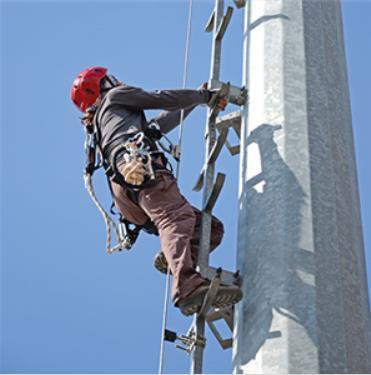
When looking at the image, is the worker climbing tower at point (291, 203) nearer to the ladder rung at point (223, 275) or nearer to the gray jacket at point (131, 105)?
the ladder rung at point (223, 275)

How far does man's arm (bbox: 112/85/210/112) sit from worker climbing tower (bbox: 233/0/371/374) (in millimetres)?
414

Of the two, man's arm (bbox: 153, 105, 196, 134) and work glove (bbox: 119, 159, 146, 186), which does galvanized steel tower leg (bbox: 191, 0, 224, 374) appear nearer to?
work glove (bbox: 119, 159, 146, 186)

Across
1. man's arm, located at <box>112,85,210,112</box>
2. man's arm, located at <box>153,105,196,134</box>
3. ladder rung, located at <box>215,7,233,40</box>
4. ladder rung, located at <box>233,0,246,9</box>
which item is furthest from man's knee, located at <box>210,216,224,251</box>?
ladder rung, located at <box>233,0,246,9</box>

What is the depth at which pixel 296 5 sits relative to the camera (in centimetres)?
708

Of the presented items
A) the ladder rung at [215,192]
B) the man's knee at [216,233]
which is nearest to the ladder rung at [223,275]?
the ladder rung at [215,192]

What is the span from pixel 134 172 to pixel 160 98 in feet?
2.93

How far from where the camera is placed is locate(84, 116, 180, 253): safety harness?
659cm

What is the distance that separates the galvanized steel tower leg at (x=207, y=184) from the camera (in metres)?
5.87

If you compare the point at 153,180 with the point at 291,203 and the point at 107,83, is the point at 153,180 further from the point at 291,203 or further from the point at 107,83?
the point at 107,83

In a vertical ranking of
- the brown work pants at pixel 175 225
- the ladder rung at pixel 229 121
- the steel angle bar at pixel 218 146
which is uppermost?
the ladder rung at pixel 229 121

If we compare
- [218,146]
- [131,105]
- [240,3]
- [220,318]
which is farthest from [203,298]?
[240,3]

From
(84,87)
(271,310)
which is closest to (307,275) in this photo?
(271,310)

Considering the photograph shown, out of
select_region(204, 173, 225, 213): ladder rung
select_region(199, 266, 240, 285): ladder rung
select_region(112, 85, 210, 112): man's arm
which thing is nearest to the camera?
select_region(199, 266, 240, 285): ladder rung

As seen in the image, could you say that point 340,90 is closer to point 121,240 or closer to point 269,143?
point 269,143
